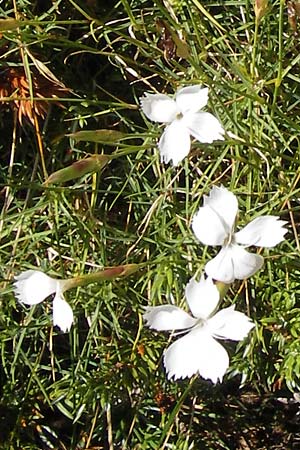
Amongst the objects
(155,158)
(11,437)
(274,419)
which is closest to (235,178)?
(155,158)

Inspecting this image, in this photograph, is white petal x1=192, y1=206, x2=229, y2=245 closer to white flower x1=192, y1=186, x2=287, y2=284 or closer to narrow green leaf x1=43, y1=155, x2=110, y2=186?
white flower x1=192, y1=186, x2=287, y2=284

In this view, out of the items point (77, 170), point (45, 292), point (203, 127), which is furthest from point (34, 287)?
point (203, 127)

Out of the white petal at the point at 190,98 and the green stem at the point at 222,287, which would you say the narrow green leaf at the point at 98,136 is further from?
the green stem at the point at 222,287

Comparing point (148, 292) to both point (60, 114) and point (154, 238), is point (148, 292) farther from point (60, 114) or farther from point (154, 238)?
point (60, 114)

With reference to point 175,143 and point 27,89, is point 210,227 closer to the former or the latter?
point 175,143

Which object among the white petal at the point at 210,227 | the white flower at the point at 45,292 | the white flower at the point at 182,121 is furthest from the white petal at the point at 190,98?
the white flower at the point at 45,292

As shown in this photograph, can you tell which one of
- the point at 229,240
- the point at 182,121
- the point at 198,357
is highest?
the point at 182,121

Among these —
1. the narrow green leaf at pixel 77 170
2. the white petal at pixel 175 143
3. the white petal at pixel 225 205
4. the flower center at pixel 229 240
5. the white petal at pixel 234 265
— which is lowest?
the white petal at pixel 234 265

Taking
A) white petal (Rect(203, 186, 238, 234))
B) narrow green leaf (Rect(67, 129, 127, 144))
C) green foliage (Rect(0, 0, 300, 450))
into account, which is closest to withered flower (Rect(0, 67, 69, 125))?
green foliage (Rect(0, 0, 300, 450))

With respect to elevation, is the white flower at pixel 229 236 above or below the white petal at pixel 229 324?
above
